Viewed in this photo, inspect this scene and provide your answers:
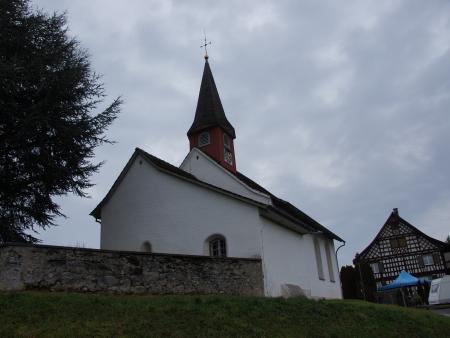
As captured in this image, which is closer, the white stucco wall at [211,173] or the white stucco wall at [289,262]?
the white stucco wall at [289,262]

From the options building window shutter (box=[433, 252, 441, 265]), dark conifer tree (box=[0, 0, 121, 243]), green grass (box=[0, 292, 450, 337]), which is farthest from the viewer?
building window shutter (box=[433, 252, 441, 265])

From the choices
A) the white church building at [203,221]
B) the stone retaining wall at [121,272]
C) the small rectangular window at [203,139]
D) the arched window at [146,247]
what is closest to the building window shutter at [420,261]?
the white church building at [203,221]

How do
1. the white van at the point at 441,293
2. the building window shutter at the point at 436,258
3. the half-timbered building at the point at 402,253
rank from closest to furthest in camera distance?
the white van at the point at 441,293 → the building window shutter at the point at 436,258 → the half-timbered building at the point at 402,253

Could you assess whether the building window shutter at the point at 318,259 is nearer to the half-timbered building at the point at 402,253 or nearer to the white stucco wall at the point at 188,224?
the white stucco wall at the point at 188,224

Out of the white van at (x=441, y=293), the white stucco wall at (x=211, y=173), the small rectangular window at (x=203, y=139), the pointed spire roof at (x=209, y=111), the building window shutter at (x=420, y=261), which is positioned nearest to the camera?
the white stucco wall at (x=211, y=173)

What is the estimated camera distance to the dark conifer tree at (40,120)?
1697 cm

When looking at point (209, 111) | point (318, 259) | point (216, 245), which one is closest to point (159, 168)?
point (216, 245)

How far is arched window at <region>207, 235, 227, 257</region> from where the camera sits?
1881cm

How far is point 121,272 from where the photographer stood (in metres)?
13.6

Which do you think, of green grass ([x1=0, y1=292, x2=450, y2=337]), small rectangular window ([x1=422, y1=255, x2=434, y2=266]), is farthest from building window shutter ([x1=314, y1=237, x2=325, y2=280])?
small rectangular window ([x1=422, y1=255, x2=434, y2=266])

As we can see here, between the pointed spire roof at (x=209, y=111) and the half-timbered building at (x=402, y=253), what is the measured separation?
27.3 m

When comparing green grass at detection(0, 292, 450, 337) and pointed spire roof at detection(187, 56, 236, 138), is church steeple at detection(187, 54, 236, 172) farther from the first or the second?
green grass at detection(0, 292, 450, 337)

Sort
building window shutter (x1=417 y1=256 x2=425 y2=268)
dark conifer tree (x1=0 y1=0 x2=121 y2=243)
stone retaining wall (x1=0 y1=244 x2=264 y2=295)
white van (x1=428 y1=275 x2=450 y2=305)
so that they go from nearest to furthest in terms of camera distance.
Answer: stone retaining wall (x1=0 y1=244 x2=264 y2=295)
dark conifer tree (x1=0 y1=0 x2=121 y2=243)
white van (x1=428 y1=275 x2=450 y2=305)
building window shutter (x1=417 y1=256 x2=425 y2=268)

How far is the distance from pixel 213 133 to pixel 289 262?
843cm
